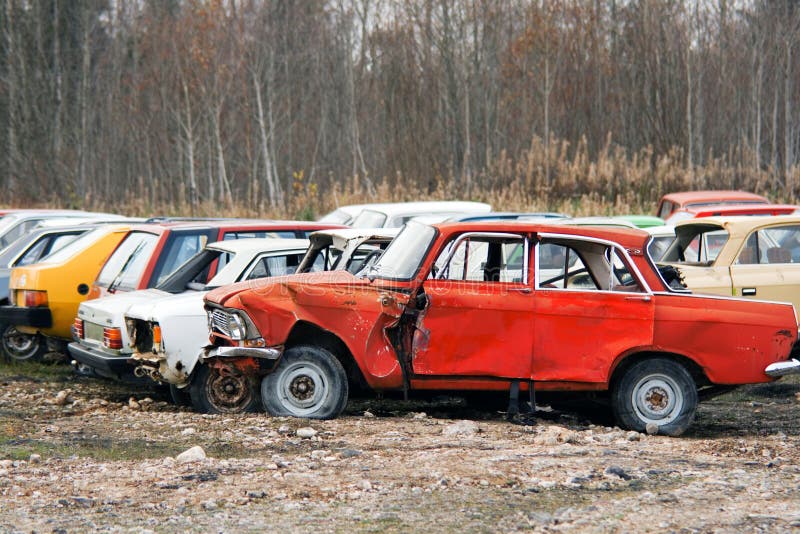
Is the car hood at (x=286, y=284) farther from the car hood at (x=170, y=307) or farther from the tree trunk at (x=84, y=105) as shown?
the tree trunk at (x=84, y=105)

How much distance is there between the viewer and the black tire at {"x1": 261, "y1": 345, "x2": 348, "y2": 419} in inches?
362

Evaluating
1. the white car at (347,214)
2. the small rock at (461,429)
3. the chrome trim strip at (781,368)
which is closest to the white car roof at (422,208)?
the white car at (347,214)

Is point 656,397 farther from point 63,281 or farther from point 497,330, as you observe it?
point 63,281

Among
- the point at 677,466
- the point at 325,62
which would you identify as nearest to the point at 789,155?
the point at 325,62

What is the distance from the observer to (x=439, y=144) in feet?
127

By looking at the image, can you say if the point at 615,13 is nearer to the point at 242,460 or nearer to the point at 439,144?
the point at 439,144

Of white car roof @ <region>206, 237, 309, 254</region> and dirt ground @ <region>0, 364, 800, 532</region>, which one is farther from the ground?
white car roof @ <region>206, 237, 309, 254</region>

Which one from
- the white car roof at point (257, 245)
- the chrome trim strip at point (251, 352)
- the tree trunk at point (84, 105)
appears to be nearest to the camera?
the chrome trim strip at point (251, 352)

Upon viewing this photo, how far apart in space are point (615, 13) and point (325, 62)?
1016 cm

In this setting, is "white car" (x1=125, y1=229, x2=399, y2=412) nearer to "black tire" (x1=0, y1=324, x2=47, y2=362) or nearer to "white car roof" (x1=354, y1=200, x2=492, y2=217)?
"black tire" (x1=0, y1=324, x2=47, y2=362)

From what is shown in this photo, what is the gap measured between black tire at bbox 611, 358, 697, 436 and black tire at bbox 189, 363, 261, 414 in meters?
2.89

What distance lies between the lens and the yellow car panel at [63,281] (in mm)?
12977

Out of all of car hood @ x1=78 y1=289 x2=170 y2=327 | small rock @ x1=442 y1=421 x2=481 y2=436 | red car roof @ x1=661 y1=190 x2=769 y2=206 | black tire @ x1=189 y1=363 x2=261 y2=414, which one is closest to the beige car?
small rock @ x1=442 y1=421 x2=481 y2=436

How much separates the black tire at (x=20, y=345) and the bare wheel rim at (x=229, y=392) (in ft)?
15.5
